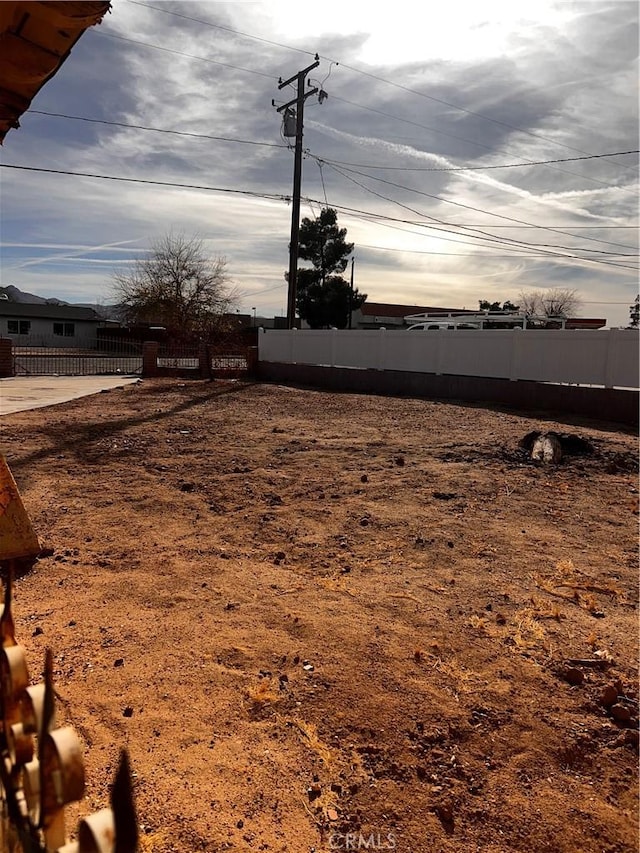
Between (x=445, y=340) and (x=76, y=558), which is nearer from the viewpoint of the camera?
(x=76, y=558)

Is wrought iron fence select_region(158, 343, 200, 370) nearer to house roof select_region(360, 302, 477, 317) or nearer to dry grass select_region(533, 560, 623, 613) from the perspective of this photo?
dry grass select_region(533, 560, 623, 613)

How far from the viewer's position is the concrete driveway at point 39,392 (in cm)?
1191

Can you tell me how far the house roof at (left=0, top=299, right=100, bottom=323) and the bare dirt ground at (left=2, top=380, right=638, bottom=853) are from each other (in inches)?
1803

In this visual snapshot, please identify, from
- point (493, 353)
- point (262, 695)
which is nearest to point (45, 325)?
point (493, 353)

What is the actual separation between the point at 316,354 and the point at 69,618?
50.4 feet

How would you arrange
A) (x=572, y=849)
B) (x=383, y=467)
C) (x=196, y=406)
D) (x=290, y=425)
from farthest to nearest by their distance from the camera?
(x=196, y=406) < (x=290, y=425) < (x=383, y=467) < (x=572, y=849)

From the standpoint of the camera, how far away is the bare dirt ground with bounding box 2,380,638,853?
6.78 feet

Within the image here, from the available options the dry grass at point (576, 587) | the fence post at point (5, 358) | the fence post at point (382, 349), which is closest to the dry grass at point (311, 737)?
the dry grass at point (576, 587)

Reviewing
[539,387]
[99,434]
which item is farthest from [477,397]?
[99,434]

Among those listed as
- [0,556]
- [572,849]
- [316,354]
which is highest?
[316,354]

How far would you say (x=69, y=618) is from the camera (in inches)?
131

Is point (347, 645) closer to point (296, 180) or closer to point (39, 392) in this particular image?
point (39, 392)

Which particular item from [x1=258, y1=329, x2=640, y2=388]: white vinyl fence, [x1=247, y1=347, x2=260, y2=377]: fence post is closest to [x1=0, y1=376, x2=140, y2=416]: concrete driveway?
[x1=247, y1=347, x2=260, y2=377]: fence post

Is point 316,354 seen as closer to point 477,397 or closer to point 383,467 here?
point 477,397
